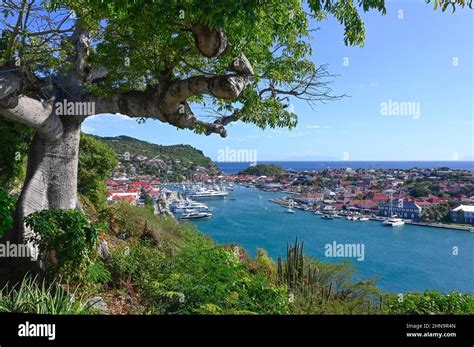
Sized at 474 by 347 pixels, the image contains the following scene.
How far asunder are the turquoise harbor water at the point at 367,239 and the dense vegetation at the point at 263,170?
352mm

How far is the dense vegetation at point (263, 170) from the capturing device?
25.2ft

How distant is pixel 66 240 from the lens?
124 inches

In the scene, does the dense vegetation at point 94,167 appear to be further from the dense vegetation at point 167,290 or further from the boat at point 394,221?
the boat at point 394,221

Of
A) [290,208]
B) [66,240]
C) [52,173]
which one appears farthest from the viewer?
[290,208]

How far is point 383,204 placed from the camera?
620 centimetres

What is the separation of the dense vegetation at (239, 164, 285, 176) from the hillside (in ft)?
2.44

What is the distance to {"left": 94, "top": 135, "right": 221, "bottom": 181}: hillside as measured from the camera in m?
6.79

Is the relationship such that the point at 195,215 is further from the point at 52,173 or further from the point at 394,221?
the point at 52,173

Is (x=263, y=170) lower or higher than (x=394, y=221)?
higher

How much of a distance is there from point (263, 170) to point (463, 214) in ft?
11.5

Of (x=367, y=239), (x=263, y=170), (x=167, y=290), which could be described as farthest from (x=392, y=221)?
(x=167, y=290)

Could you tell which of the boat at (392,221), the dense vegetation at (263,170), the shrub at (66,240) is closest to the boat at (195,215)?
the dense vegetation at (263,170)

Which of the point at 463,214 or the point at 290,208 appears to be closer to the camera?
the point at 463,214

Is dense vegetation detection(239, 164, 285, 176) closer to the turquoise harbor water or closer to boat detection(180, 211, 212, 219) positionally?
the turquoise harbor water
